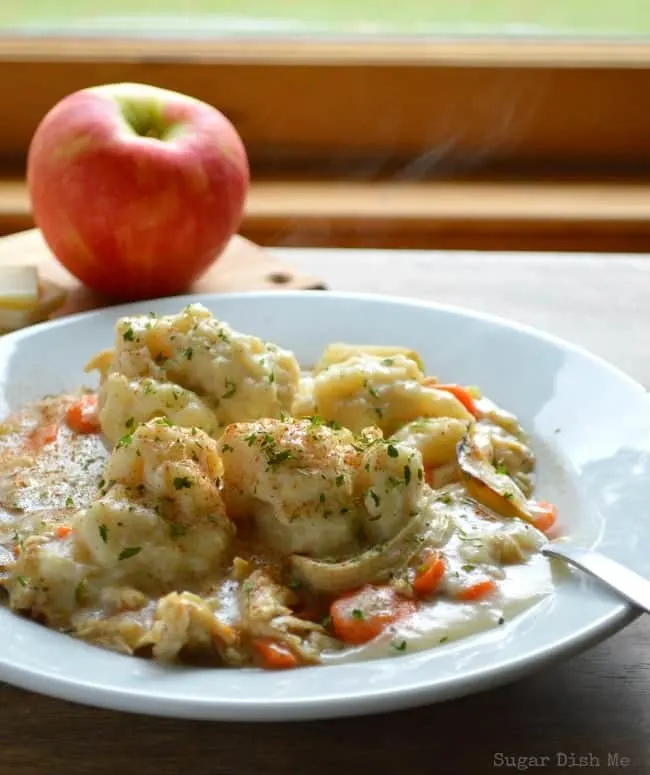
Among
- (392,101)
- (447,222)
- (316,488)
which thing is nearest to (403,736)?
(316,488)

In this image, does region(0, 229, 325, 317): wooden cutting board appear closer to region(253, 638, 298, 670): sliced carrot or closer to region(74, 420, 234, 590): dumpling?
region(74, 420, 234, 590): dumpling

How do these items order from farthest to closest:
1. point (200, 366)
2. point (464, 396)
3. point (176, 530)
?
1. point (464, 396)
2. point (200, 366)
3. point (176, 530)

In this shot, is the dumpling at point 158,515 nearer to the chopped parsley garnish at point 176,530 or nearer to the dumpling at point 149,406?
the chopped parsley garnish at point 176,530

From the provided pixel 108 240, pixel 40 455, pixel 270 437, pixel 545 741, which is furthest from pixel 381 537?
pixel 108 240

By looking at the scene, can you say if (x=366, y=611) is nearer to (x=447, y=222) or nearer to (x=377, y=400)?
(x=377, y=400)

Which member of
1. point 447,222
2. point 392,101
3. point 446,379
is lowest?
point 447,222
